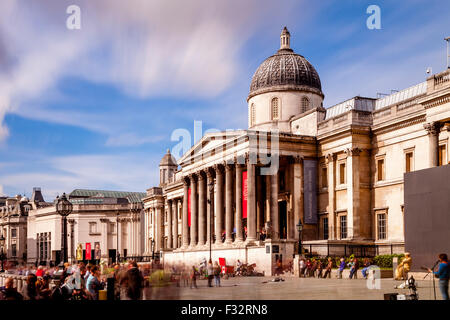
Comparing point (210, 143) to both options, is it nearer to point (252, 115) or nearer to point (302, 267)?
point (252, 115)

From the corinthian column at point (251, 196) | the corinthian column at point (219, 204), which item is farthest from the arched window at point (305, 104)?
the corinthian column at point (251, 196)

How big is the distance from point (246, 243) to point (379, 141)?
1407 cm

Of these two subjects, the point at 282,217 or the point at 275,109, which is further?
the point at 275,109

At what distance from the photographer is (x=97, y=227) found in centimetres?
12156

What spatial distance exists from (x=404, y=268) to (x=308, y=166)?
24.4m

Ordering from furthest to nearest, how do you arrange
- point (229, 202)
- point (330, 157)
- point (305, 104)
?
point (305, 104) → point (229, 202) → point (330, 157)

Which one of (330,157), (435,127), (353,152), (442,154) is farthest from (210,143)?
(435,127)

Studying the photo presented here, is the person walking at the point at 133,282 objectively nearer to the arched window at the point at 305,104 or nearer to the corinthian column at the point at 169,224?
the arched window at the point at 305,104

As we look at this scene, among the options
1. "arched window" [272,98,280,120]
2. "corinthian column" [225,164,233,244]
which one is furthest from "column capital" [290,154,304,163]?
"arched window" [272,98,280,120]

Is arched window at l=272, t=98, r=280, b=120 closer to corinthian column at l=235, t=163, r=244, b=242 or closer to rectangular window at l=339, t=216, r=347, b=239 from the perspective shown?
corinthian column at l=235, t=163, r=244, b=242

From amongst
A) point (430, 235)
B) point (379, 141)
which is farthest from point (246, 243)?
point (430, 235)

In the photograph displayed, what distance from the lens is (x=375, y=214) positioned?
5141 centimetres

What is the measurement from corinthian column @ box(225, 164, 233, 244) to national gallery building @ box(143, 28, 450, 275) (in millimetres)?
95
